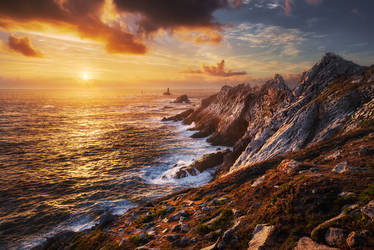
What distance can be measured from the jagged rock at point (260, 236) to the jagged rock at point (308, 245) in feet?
3.85

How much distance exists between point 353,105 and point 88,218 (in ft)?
111

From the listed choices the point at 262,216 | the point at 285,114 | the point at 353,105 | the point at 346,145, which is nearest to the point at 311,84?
the point at 285,114

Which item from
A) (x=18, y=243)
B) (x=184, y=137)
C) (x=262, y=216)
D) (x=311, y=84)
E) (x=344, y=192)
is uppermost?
(x=311, y=84)

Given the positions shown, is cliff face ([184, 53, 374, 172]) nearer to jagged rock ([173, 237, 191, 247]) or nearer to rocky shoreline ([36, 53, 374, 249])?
rocky shoreline ([36, 53, 374, 249])

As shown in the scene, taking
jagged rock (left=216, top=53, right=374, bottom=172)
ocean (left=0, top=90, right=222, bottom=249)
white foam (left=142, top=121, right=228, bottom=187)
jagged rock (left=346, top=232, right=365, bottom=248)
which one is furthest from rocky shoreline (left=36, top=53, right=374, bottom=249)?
ocean (left=0, top=90, right=222, bottom=249)

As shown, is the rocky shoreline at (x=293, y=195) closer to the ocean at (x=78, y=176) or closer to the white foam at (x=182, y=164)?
the white foam at (x=182, y=164)

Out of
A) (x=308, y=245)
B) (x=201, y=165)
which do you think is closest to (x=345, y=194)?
(x=308, y=245)

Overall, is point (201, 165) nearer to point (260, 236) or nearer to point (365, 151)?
point (365, 151)

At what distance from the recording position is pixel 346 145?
14.6m

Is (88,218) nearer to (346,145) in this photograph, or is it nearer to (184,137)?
(346,145)

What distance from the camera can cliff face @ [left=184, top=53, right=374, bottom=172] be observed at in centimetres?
1947

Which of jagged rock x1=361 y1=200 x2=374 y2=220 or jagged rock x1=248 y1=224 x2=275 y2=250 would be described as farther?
jagged rock x1=248 y1=224 x2=275 y2=250

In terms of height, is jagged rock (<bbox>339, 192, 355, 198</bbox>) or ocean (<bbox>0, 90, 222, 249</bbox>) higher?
jagged rock (<bbox>339, 192, 355, 198</bbox>)

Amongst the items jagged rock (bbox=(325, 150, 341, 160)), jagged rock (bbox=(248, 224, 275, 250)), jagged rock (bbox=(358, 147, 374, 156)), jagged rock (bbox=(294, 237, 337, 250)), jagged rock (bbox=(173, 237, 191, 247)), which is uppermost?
jagged rock (bbox=(358, 147, 374, 156))
